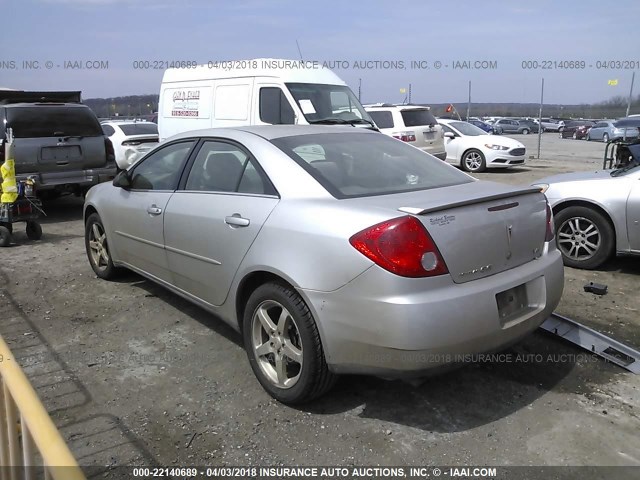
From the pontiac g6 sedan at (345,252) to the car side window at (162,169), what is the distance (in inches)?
2.5

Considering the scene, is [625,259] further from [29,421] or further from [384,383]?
[29,421]

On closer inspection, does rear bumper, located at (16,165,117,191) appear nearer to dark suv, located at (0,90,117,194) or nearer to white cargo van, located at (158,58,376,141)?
dark suv, located at (0,90,117,194)

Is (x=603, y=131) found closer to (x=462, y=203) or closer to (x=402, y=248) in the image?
(x=462, y=203)

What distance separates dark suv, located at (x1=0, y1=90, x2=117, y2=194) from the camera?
326 inches

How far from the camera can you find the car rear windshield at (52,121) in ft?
27.3

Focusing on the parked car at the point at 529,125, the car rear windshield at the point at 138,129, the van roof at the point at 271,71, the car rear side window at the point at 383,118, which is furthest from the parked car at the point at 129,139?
the parked car at the point at 529,125

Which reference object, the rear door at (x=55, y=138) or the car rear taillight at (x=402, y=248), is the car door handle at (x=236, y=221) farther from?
the rear door at (x=55, y=138)

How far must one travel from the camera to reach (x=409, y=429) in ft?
9.53

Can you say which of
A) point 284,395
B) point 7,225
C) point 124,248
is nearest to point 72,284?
point 124,248

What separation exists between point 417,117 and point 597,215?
8245 millimetres

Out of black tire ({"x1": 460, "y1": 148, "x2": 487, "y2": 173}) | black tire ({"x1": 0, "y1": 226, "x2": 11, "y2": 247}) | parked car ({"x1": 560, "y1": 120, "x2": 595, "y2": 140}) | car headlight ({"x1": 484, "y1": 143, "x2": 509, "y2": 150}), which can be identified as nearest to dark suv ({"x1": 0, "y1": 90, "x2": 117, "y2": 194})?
black tire ({"x1": 0, "y1": 226, "x2": 11, "y2": 247})

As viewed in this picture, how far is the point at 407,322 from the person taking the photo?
100 inches

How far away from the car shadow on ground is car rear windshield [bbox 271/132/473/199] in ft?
3.72

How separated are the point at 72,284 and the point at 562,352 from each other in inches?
176
